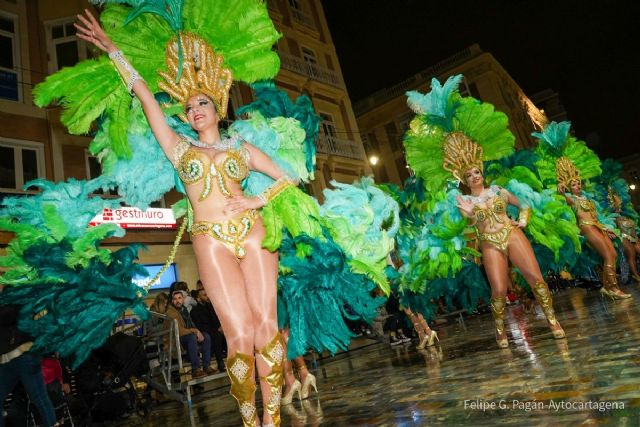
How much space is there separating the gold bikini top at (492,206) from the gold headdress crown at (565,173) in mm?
2774

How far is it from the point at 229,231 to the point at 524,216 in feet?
11.1

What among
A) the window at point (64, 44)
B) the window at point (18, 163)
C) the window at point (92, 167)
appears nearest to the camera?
the window at point (18, 163)

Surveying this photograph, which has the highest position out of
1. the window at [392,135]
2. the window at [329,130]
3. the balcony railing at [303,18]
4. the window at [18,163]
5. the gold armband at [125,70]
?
the balcony railing at [303,18]

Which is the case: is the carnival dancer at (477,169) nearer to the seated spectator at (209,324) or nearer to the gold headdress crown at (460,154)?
the gold headdress crown at (460,154)

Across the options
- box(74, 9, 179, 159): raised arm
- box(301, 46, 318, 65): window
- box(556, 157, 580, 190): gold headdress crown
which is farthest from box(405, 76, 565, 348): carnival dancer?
box(301, 46, 318, 65): window

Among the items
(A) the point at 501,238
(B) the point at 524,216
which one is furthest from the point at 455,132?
(A) the point at 501,238

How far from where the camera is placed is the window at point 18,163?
1073 cm

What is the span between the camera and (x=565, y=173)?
684cm

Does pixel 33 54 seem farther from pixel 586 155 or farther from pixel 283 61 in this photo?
pixel 586 155

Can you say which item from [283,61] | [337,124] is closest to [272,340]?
[283,61]

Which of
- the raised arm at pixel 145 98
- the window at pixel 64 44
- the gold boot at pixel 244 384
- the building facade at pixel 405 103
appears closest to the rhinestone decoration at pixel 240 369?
the gold boot at pixel 244 384

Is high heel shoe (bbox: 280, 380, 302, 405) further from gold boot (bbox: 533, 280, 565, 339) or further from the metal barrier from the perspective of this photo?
gold boot (bbox: 533, 280, 565, 339)

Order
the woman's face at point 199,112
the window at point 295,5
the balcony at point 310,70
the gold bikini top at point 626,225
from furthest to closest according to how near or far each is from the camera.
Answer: the window at point 295,5 → the balcony at point 310,70 → the gold bikini top at point 626,225 → the woman's face at point 199,112

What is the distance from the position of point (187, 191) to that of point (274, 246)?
24.2 inches
